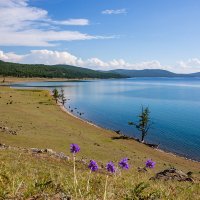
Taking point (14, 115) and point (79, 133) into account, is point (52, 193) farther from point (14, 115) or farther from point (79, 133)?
point (14, 115)

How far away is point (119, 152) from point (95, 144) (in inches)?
188

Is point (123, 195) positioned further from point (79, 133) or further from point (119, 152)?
point (79, 133)

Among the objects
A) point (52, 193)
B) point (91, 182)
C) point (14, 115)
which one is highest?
point (52, 193)

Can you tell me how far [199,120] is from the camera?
9400 centimetres

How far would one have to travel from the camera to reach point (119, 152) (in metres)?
46.4

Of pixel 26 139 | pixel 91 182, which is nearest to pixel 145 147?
pixel 26 139

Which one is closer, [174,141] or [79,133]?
[79,133]

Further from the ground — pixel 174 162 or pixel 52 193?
pixel 52 193

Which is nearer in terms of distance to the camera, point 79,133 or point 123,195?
point 123,195

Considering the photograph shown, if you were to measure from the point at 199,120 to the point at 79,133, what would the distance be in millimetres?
48709

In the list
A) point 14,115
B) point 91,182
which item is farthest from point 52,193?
point 14,115

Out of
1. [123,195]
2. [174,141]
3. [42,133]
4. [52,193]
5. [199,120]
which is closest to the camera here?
[52,193]

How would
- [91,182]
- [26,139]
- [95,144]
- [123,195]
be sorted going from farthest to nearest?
[95,144], [26,139], [91,182], [123,195]

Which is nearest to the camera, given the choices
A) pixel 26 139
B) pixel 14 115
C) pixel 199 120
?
pixel 26 139
